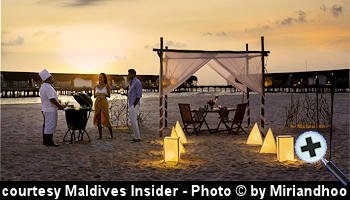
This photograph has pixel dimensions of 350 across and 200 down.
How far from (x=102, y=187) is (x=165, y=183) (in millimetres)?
836

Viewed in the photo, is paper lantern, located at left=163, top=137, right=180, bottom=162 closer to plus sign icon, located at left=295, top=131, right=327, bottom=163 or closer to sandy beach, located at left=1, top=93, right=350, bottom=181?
sandy beach, located at left=1, top=93, right=350, bottom=181

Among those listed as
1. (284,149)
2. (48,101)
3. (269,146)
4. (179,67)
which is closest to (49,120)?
(48,101)

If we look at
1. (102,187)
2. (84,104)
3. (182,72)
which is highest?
(182,72)

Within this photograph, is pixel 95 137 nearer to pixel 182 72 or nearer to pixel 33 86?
pixel 182 72

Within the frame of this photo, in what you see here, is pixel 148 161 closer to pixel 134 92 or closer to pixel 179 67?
pixel 134 92

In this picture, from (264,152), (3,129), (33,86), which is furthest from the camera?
(33,86)

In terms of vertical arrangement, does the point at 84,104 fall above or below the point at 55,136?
above

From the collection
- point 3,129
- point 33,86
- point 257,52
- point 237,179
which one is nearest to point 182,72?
point 257,52

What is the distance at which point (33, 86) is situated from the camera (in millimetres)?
60688

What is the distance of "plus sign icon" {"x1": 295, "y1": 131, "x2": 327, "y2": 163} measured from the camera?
5535mm
